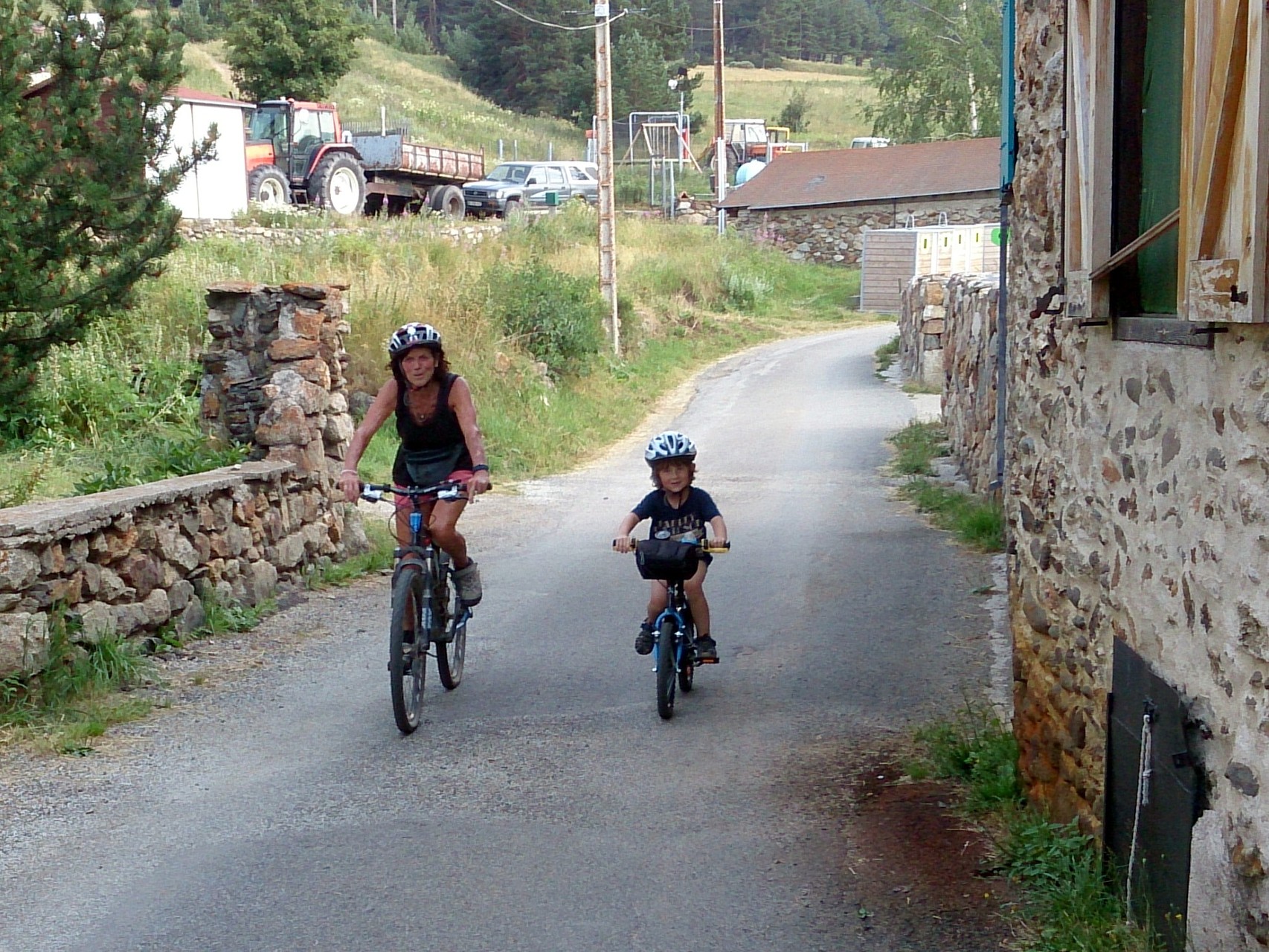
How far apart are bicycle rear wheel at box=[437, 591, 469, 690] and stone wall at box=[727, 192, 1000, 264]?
1405 inches

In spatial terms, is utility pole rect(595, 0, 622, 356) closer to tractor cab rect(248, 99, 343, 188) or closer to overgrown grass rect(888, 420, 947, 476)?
overgrown grass rect(888, 420, 947, 476)

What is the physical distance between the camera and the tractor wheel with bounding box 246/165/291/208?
30281mm

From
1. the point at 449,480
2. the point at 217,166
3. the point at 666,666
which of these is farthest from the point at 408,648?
the point at 217,166

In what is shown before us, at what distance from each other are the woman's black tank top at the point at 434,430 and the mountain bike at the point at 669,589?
3.65ft

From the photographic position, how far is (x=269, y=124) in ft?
107

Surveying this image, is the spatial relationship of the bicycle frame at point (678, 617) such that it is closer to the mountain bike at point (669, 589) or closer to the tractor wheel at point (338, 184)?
the mountain bike at point (669, 589)

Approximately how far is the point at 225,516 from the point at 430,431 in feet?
7.81

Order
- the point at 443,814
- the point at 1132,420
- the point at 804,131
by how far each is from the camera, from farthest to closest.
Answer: the point at 804,131
the point at 443,814
the point at 1132,420

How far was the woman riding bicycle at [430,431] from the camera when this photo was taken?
6.80 m

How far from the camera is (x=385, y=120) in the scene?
58.3 metres

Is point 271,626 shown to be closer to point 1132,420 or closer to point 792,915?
point 792,915

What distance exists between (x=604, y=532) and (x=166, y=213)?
436 cm

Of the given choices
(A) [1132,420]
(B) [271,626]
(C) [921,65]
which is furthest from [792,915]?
(C) [921,65]

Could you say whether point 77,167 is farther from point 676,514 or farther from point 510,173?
point 510,173
